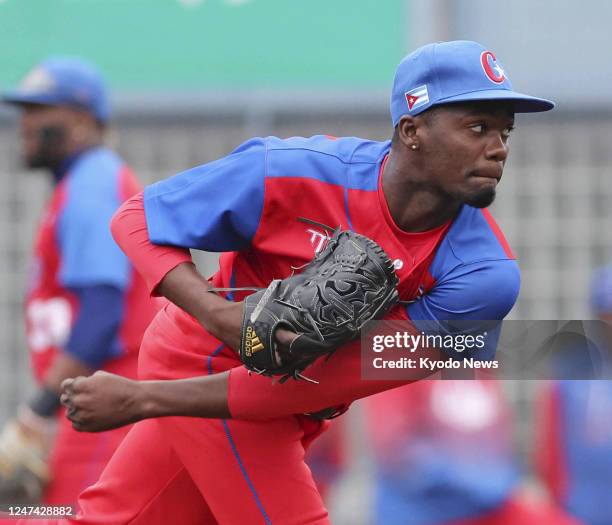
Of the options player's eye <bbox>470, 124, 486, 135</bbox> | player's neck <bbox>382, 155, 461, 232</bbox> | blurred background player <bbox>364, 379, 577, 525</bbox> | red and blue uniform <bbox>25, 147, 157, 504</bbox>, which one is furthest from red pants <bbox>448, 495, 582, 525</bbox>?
player's eye <bbox>470, 124, 486, 135</bbox>

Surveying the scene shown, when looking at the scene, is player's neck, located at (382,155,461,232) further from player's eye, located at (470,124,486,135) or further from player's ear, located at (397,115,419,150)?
player's eye, located at (470,124,486,135)

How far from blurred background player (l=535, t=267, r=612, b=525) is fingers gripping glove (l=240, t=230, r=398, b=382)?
2184 millimetres

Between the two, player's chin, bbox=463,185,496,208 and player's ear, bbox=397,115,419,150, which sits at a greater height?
player's ear, bbox=397,115,419,150

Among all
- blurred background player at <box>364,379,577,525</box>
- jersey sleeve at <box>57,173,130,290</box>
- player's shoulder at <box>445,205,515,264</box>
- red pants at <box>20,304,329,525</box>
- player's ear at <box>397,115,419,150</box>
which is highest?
player's ear at <box>397,115,419,150</box>

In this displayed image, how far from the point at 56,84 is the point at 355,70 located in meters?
2.80

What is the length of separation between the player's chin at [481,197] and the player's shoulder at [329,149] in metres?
0.33

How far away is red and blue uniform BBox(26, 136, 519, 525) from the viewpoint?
3.74 meters

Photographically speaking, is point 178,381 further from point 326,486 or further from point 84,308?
point 326,486

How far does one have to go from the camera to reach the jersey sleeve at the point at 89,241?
18.3 ft

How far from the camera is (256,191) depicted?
12.2ft

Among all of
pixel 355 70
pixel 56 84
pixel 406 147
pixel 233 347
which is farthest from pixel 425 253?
pixel 355 70

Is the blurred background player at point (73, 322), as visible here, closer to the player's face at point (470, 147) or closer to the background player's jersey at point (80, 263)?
the background player's jersey at point (80, 263)

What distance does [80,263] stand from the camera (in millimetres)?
5574

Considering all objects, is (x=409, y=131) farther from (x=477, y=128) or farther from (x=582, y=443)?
(x=582, y=443)
